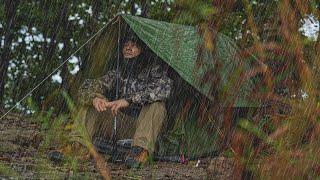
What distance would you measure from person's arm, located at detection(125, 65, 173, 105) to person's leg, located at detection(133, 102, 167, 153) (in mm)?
56

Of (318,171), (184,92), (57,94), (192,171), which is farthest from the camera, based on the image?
(57,94)

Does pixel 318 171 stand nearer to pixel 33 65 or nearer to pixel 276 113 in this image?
pixel 276 113

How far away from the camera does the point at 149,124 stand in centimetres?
462

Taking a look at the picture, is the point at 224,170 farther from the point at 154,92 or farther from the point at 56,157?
the point at 154,92

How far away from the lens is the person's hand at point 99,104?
4.66m

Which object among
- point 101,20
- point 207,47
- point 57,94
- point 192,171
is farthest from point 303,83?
point 101,20

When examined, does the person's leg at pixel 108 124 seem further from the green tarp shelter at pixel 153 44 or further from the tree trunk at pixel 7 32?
the tree trunk at pixel 7 32

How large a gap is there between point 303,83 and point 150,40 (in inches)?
131

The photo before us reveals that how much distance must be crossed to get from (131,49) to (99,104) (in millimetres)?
592

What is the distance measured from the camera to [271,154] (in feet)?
5.60

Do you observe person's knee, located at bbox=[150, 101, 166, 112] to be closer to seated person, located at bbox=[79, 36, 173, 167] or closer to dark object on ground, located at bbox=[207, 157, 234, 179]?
seated person, located at bbox=[79, 36, 173, 167]

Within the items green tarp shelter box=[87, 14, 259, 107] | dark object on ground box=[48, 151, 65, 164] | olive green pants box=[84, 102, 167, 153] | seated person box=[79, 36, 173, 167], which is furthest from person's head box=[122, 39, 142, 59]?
dark object on ground box=[48, 151, 65, 164]

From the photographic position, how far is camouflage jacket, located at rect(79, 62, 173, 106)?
4.71 m

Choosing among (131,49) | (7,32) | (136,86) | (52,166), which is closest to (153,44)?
(131,49)
